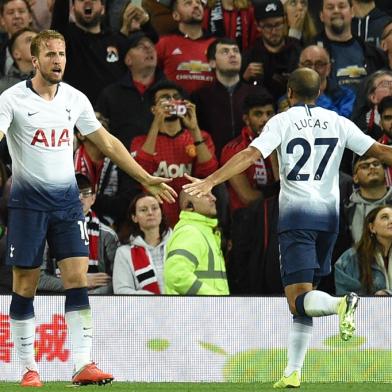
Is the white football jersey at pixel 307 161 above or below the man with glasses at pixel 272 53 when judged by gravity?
below

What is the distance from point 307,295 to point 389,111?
4.69 m

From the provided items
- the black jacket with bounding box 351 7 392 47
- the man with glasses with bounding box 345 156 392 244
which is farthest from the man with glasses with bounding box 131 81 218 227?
the black jacket with bounding box 351 7 392 47

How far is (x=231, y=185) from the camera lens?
14.4m

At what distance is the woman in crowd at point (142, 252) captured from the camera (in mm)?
12953

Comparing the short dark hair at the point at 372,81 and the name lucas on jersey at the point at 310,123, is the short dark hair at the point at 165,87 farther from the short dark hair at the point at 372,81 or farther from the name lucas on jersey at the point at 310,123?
the name lucas on jersey at the point at 310,123

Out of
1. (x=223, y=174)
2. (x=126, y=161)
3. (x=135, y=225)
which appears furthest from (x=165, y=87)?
(x=223, y=174)

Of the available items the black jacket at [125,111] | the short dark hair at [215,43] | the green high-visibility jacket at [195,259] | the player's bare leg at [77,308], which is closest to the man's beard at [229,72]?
the short dark hair at [215,43]

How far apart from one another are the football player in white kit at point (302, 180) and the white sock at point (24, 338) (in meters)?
1.56

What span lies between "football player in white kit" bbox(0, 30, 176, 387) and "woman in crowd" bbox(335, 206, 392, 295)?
3603 mm

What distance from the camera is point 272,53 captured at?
15492 millimetres

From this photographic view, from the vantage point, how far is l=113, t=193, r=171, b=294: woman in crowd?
1295 centimetres

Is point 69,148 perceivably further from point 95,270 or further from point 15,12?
point 15,12

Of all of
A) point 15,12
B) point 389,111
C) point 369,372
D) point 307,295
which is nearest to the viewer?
point 307,295

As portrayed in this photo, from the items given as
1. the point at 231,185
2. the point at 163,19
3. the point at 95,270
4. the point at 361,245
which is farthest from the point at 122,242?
the point at 163,19
